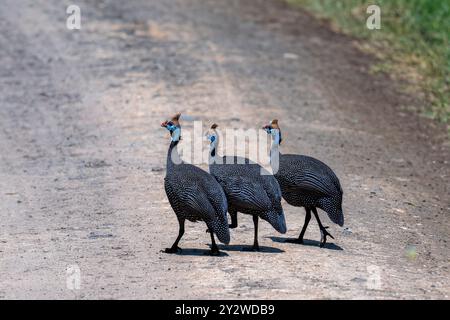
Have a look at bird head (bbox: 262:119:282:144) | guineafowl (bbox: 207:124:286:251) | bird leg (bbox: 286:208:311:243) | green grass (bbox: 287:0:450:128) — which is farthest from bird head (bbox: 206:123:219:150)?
green grass (bbox: 287:0:450:128)

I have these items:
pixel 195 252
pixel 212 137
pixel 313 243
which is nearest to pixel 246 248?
pixel 195 252

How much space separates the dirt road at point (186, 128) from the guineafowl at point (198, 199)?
0.22 metres

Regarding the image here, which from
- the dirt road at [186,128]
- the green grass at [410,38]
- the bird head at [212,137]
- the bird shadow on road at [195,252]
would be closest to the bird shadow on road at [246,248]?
the dirt road at [186,128]

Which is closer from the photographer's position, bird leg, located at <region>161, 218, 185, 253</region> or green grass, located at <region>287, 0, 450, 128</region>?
bird leg, located at <region>161, 218, 185, 253</region>

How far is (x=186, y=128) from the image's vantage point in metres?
13.5

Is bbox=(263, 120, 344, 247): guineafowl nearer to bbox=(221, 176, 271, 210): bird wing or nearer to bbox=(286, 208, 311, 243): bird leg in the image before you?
bbox=(286, 208, 311, 243): bird leg

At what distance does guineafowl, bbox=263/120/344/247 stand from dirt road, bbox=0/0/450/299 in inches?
13.4

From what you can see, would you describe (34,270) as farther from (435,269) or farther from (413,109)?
(413,109)

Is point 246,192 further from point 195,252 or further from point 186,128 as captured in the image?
point 186,128

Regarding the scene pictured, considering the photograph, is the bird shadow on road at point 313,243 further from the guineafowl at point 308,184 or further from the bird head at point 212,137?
the bird head at point 212,137

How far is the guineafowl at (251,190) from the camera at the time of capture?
8477 millimetres

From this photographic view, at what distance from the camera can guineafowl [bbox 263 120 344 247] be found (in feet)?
28.7

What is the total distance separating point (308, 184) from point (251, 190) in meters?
0.52

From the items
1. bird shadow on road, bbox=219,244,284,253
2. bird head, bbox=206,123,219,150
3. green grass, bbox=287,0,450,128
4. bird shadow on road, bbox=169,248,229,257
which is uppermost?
green grass, bbox=287,0,450,128
